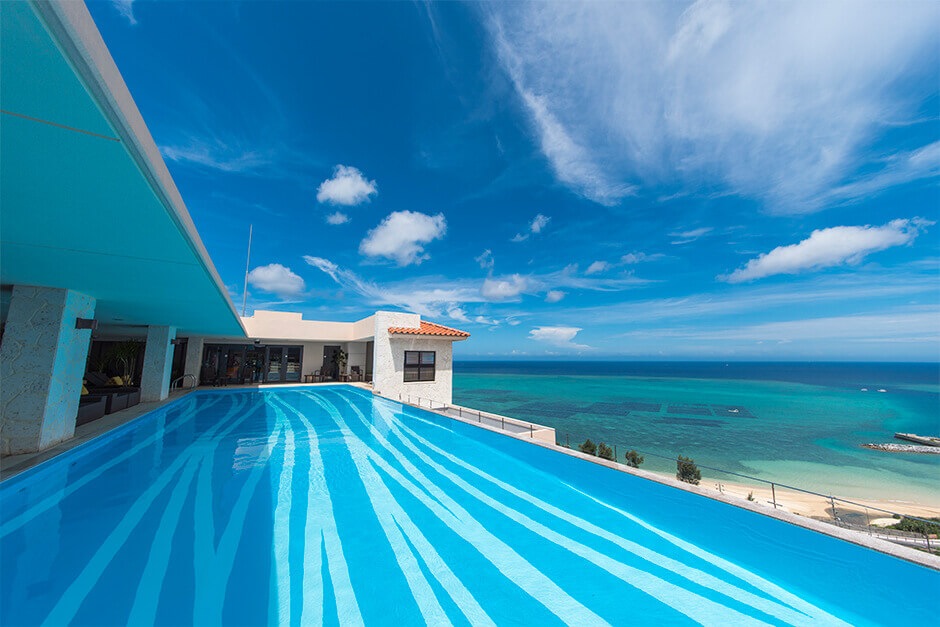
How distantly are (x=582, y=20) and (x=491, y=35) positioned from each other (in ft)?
13.0

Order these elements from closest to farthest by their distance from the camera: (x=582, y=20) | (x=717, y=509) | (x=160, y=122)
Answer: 1. (x=717, y=509)
2. (x=582, y=20)
3. (x=160, y=122)

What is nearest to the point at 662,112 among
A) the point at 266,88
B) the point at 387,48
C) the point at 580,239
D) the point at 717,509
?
the point at 387,48

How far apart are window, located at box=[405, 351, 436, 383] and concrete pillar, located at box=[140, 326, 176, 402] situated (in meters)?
9.24

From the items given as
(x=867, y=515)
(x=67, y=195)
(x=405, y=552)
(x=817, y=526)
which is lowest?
(x=867, y=515)

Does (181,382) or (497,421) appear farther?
(181,382)

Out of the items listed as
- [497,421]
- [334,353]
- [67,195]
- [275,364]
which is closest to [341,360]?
[334,353]

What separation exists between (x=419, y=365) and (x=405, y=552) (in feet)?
43.3

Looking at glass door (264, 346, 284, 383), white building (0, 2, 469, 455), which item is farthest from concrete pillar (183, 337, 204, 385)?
white building (0, 2, 469, 455)

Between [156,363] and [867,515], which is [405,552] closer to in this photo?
[156,363]

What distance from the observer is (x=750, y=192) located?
72.9 feet

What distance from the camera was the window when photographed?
16312 mm

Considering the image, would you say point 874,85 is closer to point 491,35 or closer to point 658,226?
point 491,35

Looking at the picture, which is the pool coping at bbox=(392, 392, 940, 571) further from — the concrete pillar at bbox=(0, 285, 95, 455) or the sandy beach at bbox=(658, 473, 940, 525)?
the sandy beach at bbox=(658, 473, 940, 525)

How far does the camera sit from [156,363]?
12453mm
